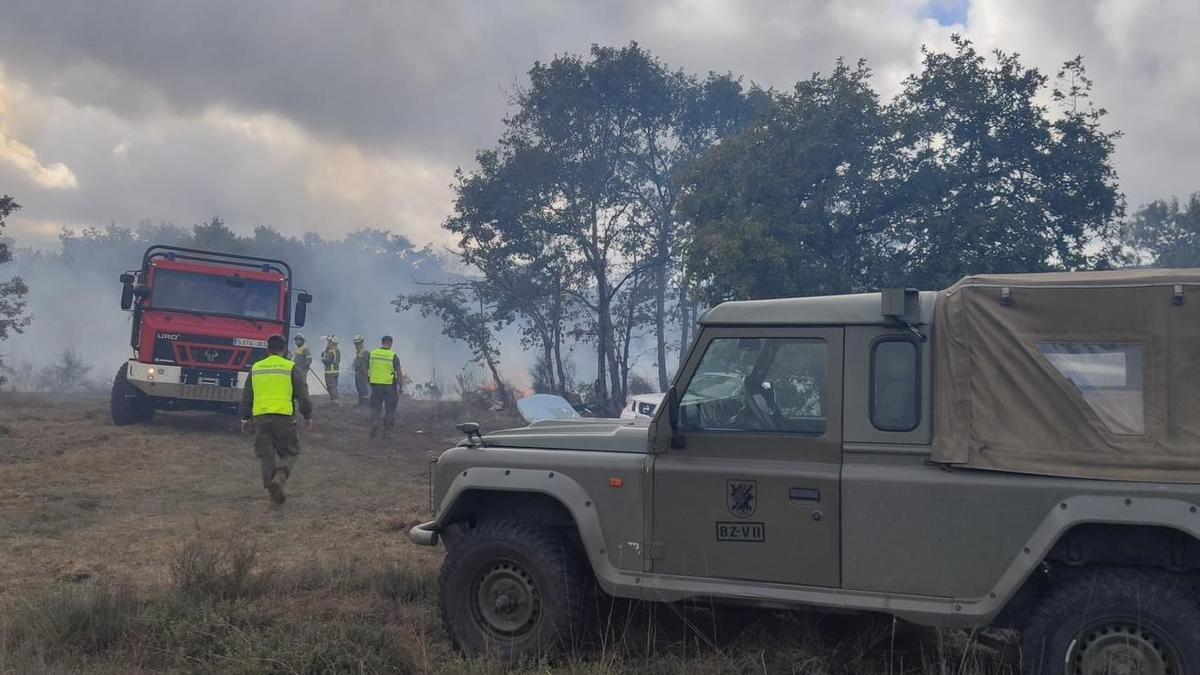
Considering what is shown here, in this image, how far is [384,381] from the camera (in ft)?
54.5

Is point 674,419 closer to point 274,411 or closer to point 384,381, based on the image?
point 274,411

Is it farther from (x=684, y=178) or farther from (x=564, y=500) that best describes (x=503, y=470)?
(x=684, y=178)

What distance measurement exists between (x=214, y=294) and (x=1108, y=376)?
14361 mm

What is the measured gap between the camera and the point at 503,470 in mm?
5152

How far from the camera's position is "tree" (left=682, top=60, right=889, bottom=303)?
14.2 m

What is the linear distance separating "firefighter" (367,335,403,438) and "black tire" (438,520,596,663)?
11.4m

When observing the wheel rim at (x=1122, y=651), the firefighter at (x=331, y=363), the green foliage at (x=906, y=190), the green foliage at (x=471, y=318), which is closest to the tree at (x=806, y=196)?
the green foliage at (x=906, y=190)

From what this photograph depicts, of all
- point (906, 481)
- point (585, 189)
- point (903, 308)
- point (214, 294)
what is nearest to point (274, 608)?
point (906, 481)

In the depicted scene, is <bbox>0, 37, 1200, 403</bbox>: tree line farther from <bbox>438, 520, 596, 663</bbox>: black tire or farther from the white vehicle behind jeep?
<bbox>438, 520, 596, 663</bbox>: black tire

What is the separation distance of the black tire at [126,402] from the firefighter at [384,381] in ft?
12.2

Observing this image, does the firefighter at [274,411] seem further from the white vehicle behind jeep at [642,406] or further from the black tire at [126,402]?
the white vehicle behind jeep at [642,406]

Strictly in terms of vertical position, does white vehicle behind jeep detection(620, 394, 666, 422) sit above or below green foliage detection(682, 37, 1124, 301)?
below

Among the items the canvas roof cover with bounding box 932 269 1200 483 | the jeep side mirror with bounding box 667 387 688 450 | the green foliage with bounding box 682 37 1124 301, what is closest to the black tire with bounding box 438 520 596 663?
the jeep side mirror with bounding box 667 387 688 450

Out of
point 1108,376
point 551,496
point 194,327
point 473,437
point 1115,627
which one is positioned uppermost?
point 194,327
